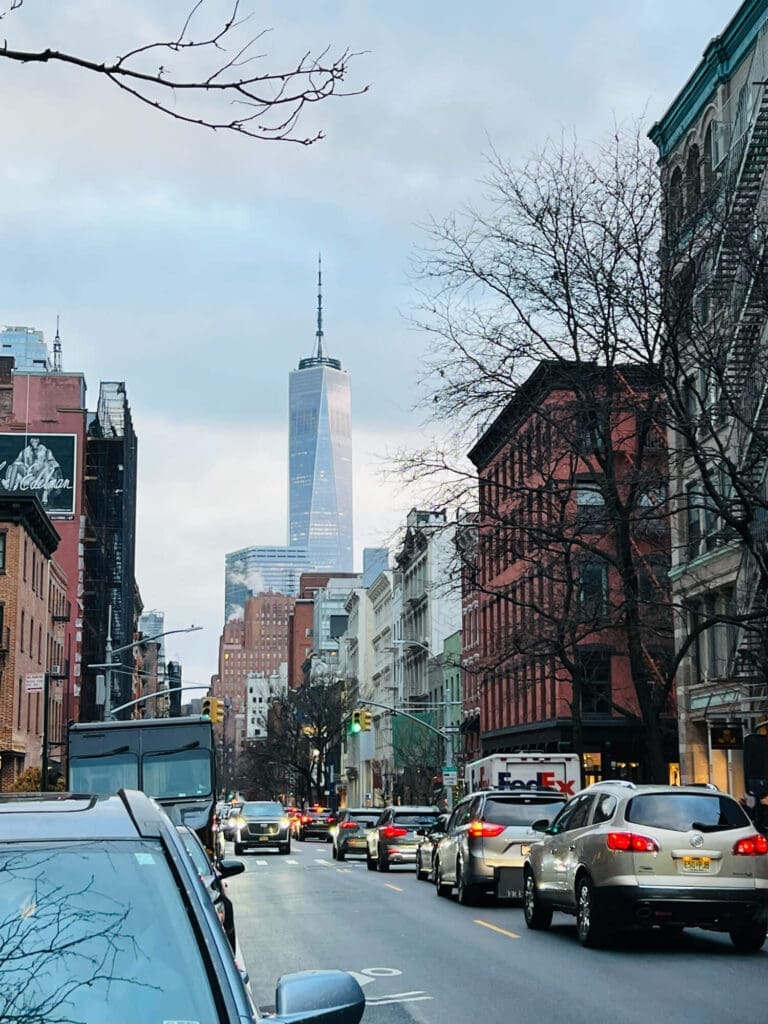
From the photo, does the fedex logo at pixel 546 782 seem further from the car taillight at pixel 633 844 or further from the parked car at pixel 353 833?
the car taillight at pixel 633 844

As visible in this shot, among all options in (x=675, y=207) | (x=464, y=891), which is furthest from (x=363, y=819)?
(x=675, y=207)

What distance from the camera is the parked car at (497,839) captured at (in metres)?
23.6

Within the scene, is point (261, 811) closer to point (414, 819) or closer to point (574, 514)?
point (414, 819)

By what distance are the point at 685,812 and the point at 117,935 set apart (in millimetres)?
13225

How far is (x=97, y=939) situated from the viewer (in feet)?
15.7

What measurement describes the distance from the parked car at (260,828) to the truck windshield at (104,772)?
82.8ft

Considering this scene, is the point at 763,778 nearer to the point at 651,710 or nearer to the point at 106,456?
the point at 651,710

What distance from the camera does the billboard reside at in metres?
85.6

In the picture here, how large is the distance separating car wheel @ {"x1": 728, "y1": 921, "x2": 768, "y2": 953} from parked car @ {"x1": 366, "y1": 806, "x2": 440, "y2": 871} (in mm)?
21419

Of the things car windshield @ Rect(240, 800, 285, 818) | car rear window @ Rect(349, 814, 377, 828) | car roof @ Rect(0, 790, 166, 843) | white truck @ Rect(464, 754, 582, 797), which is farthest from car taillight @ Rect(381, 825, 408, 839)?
car roof @ Rect(0, 790, 166, 843)

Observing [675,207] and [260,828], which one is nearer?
[675,207]

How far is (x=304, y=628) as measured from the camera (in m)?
190

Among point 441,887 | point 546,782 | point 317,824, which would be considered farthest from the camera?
point 317,824

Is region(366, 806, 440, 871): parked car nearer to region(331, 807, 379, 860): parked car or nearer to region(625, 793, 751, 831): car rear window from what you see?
region(331, 807, 379, 860): parked car
